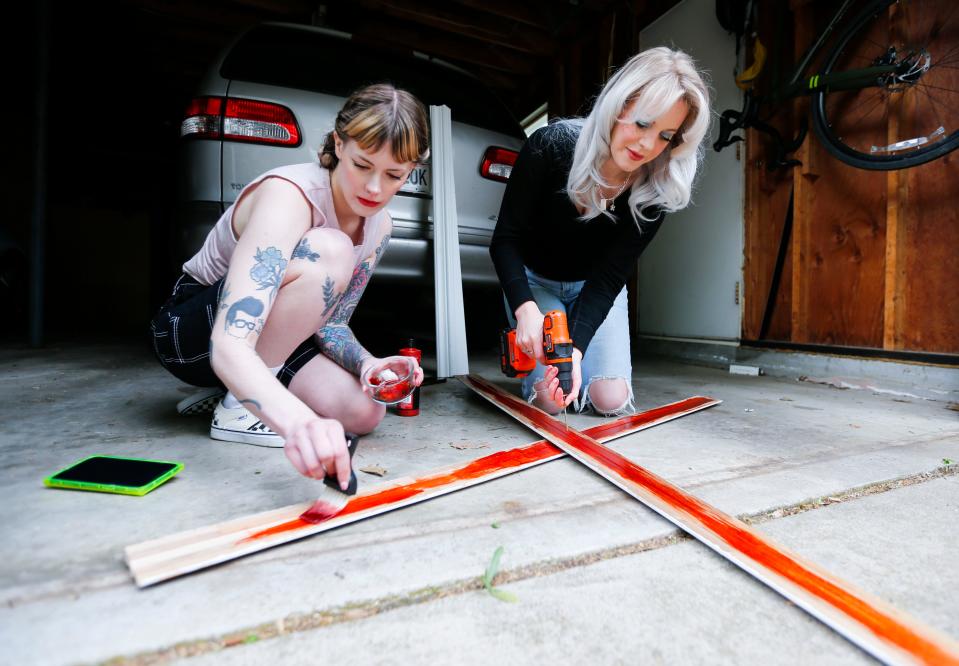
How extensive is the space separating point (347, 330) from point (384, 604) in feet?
3.23

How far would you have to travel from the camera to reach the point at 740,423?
5.66 feet

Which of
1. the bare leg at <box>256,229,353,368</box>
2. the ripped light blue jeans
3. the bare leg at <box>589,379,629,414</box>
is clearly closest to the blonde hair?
the ripped light blue jeans

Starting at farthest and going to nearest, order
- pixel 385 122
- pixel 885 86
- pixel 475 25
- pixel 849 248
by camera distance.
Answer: pixel 475 25 → pixel 849 248 → pixel 885 86 → pixel 385 122

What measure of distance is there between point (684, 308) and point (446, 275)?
6.63 ft

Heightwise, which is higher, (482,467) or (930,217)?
(930,217)

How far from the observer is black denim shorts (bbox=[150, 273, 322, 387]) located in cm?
131

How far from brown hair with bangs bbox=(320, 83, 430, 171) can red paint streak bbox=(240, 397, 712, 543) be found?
2.38 ft

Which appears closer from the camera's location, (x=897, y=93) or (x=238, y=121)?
(x=238, y=121)

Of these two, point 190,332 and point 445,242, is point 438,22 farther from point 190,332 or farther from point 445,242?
point 190,332

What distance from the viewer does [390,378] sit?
1357 millimetres

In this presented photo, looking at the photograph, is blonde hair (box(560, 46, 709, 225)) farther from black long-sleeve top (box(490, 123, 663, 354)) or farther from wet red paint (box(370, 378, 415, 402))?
wet red paint (box(370, 378, 415, 402))

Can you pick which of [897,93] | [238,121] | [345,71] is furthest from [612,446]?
[897,93]

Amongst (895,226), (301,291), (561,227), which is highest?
(895,226)

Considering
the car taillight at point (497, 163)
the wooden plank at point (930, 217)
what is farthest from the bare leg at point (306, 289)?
the wooden plank at point (930, 217)
